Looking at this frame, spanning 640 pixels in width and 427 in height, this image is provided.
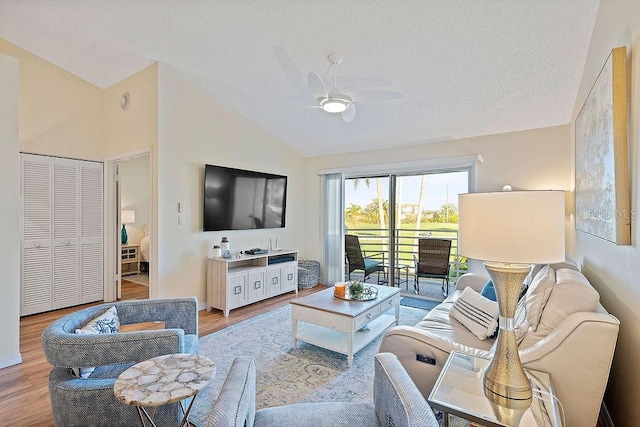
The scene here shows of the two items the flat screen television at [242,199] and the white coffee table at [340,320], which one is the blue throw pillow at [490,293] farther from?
the flat screen television at [242,199]

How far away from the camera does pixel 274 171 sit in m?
5.09

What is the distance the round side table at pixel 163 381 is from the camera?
3.68ft

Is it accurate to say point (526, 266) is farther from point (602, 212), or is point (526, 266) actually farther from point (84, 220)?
point (84, 220)

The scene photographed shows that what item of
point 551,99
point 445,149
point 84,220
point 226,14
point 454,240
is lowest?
point 454,240

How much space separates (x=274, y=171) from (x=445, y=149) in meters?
2.61

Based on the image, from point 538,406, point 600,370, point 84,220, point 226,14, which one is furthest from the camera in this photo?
point 84,220

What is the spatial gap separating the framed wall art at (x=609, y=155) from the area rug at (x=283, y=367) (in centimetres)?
177

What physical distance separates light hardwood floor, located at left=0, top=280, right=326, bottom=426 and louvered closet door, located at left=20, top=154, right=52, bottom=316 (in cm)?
23

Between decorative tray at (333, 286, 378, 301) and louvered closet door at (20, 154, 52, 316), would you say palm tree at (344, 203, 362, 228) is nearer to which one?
decorative tray at (333, 286, 378, 301)

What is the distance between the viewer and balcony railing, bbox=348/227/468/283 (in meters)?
4.51

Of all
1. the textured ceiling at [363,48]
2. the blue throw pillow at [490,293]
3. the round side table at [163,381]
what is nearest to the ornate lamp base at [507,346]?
the round side table at [163,381]

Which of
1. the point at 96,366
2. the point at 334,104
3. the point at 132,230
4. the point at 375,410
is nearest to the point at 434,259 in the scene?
the point at 334,104

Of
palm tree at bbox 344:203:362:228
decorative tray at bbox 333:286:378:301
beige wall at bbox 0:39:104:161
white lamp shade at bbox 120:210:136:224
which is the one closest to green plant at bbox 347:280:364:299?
decorative tray at bbox 333:286:378:301

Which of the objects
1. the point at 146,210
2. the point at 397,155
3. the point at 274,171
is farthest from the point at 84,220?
the point at 397,155
